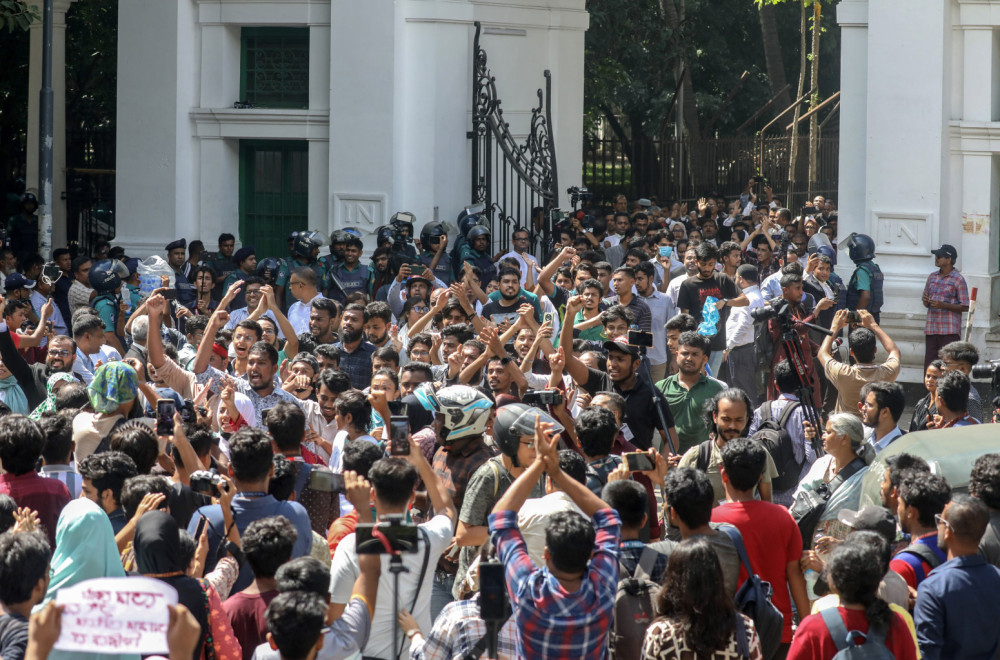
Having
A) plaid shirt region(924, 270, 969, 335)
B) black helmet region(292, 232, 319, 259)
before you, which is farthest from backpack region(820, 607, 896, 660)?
black helmet region(292, 232, 319, 259)

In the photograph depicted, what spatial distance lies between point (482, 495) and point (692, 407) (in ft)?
8.73

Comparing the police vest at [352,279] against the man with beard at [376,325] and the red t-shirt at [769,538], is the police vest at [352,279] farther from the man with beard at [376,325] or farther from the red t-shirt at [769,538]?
the red t-shirt at [769,538]

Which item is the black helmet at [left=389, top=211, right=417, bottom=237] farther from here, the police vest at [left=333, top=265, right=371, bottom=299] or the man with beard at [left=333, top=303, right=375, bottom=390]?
the man with beard at [left=333, top=303, right=375, bottom=390]

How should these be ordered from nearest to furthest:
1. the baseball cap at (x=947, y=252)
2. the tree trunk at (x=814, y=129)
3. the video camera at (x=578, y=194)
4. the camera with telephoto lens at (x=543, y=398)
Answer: the camera with telephoto lens at (x=543, y=398) < the baseball cap at (x=947, y=252) < the video camera at (x=578, y=194) < the tree trunk at (x=814, y=129)

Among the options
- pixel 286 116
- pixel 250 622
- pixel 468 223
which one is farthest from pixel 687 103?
pixel 250 622

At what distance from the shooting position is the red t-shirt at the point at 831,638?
4445 millimetres

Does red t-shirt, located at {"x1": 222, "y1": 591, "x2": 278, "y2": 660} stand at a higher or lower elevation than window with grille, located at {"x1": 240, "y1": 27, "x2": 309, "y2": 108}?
lower

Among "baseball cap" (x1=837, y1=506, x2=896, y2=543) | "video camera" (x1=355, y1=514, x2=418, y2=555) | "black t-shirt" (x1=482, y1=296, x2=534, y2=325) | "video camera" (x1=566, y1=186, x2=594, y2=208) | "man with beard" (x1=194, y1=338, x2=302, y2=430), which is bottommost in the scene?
"baseball cap" (x1=837, y1=506, x2=896, y2=543)

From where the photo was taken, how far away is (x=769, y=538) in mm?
5402

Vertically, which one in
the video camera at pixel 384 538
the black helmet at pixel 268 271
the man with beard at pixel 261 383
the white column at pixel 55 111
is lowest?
the video camera at pixel 384 538

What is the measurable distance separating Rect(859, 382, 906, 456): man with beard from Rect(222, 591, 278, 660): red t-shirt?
3.64 meters

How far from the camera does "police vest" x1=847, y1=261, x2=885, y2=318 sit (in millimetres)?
12844

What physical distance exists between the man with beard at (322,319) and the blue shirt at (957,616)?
570cm

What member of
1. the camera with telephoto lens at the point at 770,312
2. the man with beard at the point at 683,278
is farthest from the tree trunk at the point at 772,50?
the camera with telephoto lens at the point at 770,312
